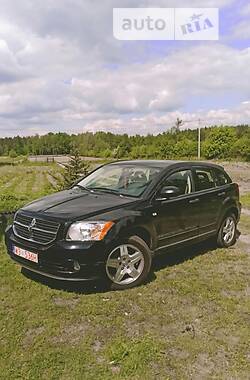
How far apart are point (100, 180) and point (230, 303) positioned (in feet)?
8.48

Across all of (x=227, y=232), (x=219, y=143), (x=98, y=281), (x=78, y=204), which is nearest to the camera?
(x=98, y=281)

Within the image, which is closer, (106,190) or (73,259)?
(73,259)

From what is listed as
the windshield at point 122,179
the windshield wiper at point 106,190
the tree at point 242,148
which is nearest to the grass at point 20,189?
the windshield at point 122,179

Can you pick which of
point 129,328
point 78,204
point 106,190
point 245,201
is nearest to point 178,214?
point 106,190

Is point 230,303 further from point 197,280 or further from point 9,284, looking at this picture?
point 9,284

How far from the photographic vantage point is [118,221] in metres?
4.00

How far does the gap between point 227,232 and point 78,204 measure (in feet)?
9.96

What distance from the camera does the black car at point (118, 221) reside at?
150 inches

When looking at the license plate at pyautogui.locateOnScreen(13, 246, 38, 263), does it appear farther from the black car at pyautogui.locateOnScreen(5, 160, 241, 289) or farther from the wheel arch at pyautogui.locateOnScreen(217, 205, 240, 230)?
the wheel arch at pyautogui.locateOnScreen(217, 205, 240, 230)

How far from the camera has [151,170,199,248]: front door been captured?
457 cm

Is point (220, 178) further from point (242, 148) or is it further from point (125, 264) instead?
point (242, 148)

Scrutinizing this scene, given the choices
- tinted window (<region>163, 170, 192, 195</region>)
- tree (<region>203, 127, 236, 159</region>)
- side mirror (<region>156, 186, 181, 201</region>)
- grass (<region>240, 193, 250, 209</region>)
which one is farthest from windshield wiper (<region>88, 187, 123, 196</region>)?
tree (<region>203, 127, 236, 159</region>)

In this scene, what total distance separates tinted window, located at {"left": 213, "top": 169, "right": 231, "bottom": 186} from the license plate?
3401 mm

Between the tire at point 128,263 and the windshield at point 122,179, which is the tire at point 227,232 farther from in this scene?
the tire at point 128,263
